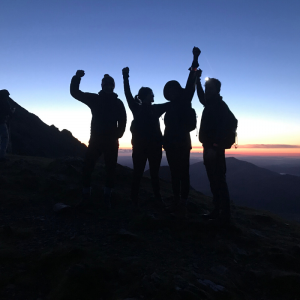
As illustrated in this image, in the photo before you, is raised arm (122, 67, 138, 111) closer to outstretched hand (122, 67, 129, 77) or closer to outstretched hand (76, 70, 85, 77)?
outstretched hand (122, 67, 129, 77)

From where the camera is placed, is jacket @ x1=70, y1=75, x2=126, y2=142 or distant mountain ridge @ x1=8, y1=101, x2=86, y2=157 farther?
distant mountain ridge @ x1=8, y1=101, x2=86, y2=157

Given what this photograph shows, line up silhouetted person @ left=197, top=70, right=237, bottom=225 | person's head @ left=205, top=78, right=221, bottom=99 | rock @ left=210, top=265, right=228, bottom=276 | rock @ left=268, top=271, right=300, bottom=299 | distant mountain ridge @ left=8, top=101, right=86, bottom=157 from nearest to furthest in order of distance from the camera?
1. rock @ left=268, top=271, right=300, bottom=299
2. rock @ left=210, top=265, right=228, bottom=276
3. silhouetted person @ left=197, top=70, right=237, bottom=225
4. person's head @ left=205, top=78, right=221, bottom=99
5. distant mountain ridge @ left=8, top=101, right=86, bottom=157

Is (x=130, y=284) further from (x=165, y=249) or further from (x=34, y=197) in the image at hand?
(x=34, y=197)

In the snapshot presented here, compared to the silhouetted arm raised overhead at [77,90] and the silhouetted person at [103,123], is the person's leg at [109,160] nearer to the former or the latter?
the silhouetted person at [103,123]

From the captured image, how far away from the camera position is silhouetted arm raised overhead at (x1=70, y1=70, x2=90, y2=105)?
5371 mm

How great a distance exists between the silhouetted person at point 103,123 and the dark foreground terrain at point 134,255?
0.99 metres

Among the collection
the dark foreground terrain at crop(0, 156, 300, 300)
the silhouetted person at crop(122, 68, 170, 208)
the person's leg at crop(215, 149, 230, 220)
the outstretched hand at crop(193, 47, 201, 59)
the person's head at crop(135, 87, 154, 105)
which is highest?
the outstretched hand at crop(193, 47, 201, 59)

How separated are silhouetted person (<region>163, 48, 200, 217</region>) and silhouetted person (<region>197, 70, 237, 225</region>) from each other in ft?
0.95

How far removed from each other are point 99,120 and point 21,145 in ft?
85.4

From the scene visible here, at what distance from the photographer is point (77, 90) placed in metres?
5.41

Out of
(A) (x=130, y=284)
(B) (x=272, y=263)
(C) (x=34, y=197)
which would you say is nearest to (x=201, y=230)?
(B) (x=272, y=263)

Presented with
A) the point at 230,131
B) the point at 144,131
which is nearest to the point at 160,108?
the point at 144,131

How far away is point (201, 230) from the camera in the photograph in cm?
455

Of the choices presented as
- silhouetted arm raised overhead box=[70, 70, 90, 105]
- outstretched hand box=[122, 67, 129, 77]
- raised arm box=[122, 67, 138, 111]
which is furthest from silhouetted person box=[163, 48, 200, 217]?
silhouetted arm raised overhead box=[70, 70, 90, 105]
